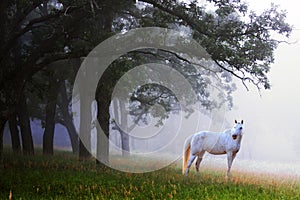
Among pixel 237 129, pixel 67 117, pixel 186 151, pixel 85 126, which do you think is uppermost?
pixel 67 117

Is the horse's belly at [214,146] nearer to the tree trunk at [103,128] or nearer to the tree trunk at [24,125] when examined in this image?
the tree trunk at [103,128]

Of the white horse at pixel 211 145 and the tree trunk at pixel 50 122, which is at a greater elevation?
the tree trunk at pixel 50 122

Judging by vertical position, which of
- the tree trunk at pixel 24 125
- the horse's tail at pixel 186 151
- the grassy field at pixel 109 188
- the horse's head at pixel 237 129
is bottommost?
the grassy field at pixel 109 188

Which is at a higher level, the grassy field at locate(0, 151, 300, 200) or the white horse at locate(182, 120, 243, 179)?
the white horse at locate(182, 120, 243, 179)

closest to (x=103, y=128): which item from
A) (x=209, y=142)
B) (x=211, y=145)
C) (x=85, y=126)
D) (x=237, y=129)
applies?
(x=85, y=126)

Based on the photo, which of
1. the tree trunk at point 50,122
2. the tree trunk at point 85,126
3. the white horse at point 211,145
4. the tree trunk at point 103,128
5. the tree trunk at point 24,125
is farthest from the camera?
the tree trunk at point 50,122

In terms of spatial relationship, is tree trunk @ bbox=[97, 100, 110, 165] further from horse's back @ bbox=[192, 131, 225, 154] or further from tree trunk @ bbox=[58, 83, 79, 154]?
tree trunk @ bbox=[58, 83, 79, 154]

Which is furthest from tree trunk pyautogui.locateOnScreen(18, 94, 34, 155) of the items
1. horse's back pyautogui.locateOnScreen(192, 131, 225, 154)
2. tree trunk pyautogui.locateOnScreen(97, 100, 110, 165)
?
horse's back pyautogui.locateOnScreen(192, 131, 225, 154)

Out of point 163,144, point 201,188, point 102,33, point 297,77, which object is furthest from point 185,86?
point 297,77

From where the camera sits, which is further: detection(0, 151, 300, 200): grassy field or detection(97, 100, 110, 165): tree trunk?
detection(97, 100, 110, 165): tree trunk

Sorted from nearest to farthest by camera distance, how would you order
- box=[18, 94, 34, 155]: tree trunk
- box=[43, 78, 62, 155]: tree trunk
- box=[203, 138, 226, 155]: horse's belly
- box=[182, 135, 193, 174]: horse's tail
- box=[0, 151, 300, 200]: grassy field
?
box=[0, 151, 300, 200]: grassy field → box=[203, 138, 226, 155]: horse's belly → box=[182, 135, 193, 174]: horse's tail → box=[18, 94, 34, 155]: tree trunk → box=[43, 78, 62, 155]: tree trunk

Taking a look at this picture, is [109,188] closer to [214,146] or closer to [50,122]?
[214,146]

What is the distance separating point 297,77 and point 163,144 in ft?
110

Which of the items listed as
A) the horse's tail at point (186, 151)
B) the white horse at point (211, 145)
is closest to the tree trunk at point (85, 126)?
the horse's tail at point (186, 151)
